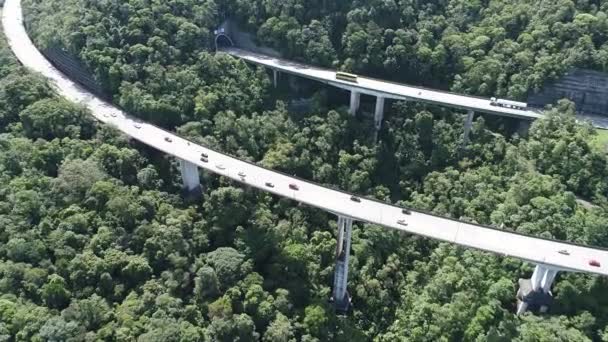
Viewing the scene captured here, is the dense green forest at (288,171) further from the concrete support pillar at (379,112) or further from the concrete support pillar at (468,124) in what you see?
the concrete support pillar at (379,112)

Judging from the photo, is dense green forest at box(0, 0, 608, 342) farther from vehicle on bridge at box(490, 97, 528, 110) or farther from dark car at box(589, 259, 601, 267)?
dark car at box(589, 259, 601, 267)

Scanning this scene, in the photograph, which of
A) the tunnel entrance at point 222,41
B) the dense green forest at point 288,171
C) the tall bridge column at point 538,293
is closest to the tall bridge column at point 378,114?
the dense green forest at point 288,171

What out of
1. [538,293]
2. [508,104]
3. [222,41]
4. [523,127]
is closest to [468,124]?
[508,104]

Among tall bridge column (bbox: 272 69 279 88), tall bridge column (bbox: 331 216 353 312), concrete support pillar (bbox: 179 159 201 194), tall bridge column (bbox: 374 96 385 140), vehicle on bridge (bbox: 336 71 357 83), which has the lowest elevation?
tall bridge column (bbox: 331 216 353 312)

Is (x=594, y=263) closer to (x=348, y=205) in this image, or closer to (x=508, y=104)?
(x=348, y=205)

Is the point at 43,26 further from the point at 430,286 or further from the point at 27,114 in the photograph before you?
the point at 430,286

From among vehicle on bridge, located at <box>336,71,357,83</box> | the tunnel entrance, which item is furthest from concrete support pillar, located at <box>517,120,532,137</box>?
the tunnel entrance

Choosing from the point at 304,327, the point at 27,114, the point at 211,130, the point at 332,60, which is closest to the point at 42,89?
the point at 27,114
